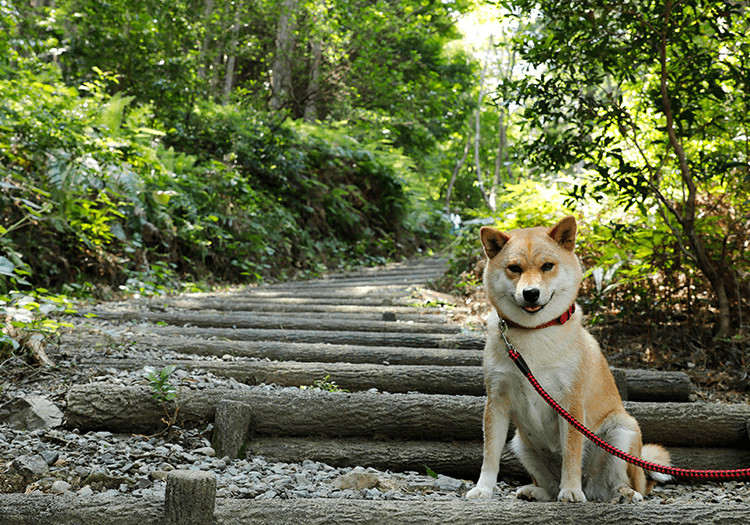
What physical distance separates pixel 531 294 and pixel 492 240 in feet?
1.16

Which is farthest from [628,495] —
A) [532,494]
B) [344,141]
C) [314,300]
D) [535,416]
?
[344,141]

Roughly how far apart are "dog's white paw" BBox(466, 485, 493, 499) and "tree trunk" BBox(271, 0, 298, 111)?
1296 centimetres

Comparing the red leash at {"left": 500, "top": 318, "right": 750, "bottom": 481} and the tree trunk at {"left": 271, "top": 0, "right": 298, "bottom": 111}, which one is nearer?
the red leash at {"left": 500, "top": 318, "right": 750, "bottom": 481}

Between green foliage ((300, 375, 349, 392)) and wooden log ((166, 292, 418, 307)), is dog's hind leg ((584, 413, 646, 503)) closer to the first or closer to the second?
green foliage ((300, 375, 349, 392))

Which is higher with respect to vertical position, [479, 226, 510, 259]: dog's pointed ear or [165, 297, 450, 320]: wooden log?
[479, 226, 510, 259]: dog's pointed ear

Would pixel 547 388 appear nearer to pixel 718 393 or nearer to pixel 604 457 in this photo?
pixel 604 457

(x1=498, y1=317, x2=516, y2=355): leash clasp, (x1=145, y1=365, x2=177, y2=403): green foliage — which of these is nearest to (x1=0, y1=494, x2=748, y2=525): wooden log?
(x1=498, y1=317, x2=516, y2=355): leash clasp

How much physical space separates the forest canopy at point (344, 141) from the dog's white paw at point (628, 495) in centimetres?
247

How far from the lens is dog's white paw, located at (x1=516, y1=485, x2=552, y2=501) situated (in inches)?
90.4

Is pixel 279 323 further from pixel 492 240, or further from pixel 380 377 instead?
pixel 492 240

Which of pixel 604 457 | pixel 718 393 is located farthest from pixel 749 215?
pixel 604 457

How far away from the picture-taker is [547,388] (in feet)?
7.30

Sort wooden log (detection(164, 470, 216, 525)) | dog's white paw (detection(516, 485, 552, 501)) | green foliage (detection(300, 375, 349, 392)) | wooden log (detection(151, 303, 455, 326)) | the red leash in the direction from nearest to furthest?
wooden log (detection(164, 470, 216, 525)) < the red leash < dog's white paw (detection(516, 485, 552, 501)) < green foliage (detection(300, 375, 349, 392)) < wooden log (detection(151, 303, 455, 326))

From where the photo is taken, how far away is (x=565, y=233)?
2381 mm
